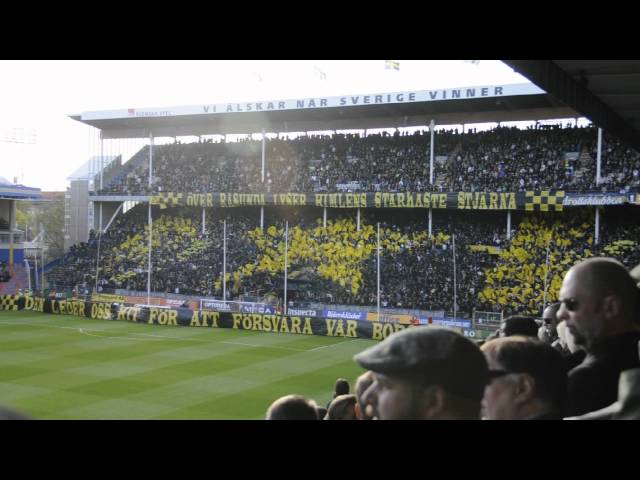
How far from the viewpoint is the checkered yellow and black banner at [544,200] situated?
33406 millimetres

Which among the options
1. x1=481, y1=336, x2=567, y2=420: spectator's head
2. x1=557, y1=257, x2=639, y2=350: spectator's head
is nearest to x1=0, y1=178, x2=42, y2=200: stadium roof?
x1=557, y1=257, x2=639, y2=350: spectator's head

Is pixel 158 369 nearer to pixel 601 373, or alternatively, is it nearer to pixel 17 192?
pixel 601 373

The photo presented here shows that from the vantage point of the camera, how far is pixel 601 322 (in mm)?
3096

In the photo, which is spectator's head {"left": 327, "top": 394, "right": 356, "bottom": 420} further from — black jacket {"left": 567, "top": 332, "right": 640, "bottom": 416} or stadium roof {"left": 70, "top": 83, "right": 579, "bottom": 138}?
stadium roof {"left": 70, "top": 83, "right": 579, "bottom": 138}

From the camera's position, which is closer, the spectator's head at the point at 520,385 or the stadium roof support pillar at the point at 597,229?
the spectator's head at the point at 520,385

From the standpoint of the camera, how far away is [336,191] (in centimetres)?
4112

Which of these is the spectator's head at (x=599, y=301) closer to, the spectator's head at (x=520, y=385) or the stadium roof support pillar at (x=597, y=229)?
the spectator's head at (x=520, y=385)

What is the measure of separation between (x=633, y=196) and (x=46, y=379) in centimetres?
2631

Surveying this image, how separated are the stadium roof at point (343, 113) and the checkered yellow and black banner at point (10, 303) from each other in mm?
14511

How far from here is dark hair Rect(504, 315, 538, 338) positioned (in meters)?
5.37

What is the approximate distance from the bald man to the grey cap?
1085 millimetres

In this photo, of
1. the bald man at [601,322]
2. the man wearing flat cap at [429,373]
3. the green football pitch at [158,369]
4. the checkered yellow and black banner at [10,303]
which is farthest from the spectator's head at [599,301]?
the checkered yellow and black banner at [10,303]

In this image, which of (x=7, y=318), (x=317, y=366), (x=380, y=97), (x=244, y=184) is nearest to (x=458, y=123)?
(x=380, y=97)
